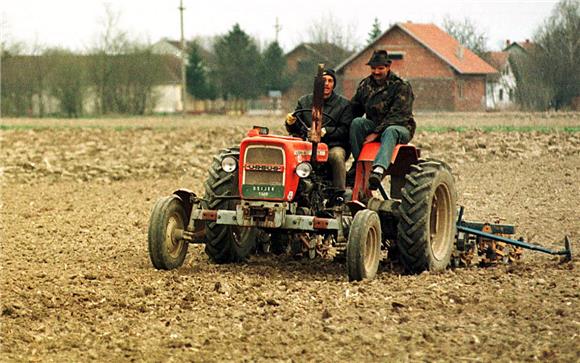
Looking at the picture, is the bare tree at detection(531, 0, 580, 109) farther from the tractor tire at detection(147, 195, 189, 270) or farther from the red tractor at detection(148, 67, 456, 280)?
the tractor tire at detection(147, 195, 189, 270)

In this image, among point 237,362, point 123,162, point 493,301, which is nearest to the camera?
point 237,362

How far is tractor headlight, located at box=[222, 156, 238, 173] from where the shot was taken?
34.5ft

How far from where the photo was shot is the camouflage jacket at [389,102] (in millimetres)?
10711

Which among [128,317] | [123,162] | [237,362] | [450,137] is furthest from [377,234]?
[450,137]

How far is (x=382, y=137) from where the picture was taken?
10.5 m

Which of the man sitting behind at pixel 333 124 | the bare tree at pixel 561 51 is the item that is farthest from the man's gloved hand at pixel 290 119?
the bare tree at pixel 561 51

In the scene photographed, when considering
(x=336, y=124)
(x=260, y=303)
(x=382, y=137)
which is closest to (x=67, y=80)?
(x=336, y=124)

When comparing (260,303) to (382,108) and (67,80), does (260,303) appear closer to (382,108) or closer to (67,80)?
(382,108)

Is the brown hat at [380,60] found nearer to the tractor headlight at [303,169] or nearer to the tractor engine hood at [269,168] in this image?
the tractor engine hood at [269,168]

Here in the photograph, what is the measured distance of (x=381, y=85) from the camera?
10.9m

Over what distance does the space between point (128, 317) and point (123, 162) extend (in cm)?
1695

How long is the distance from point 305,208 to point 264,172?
56cm

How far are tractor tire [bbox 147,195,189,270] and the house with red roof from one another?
113ft

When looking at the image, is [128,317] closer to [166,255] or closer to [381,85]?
[166,255]
